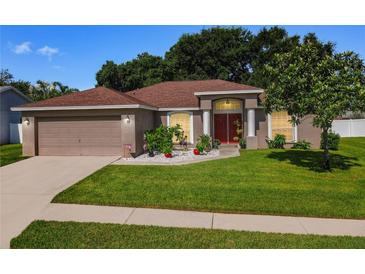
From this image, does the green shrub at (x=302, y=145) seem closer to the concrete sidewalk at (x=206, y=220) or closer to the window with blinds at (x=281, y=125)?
the window with blinds at (x=281, y=125)

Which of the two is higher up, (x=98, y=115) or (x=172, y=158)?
(x=98, y=115)

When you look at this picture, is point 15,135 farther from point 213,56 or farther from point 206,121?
point 213,56

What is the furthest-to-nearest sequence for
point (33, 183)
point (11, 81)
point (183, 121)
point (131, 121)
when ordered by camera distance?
1. point (11, 81)
2. point (183, 121)
3. point (131, 121)
4. point (33, 183)

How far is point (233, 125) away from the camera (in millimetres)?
17969

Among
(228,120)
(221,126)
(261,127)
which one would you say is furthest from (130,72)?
(261,127)

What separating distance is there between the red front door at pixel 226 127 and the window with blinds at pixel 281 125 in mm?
2211

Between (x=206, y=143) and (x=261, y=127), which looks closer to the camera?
(x=206, y=143)

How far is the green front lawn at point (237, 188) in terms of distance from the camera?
6.87m

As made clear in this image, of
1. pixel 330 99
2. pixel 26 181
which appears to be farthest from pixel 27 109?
pixel 330 99

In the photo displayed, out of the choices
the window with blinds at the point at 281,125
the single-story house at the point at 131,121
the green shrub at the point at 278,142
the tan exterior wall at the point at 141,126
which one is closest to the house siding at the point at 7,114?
the single-story house at the point at 131,121

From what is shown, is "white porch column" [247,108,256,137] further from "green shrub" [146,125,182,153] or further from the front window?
"green shrub" [146,125,182,153]

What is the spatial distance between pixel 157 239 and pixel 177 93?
649 inches

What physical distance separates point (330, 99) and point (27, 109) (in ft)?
49.6

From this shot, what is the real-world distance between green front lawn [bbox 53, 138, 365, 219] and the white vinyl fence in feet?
53.7
